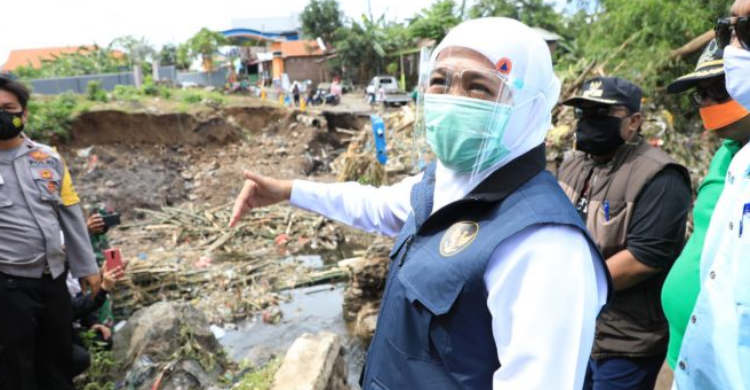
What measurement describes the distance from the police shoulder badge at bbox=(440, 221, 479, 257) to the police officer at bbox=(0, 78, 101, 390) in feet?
9.34

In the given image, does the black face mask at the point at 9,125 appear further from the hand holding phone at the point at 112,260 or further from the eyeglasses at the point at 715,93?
the eyeglasses at the point at 715,93

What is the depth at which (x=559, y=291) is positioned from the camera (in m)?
0.97

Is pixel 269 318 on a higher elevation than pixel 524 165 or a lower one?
lower

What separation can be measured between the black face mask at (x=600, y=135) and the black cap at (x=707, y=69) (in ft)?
1.08

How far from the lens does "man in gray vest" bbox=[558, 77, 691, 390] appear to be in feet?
7.04

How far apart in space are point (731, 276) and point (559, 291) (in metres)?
0.59

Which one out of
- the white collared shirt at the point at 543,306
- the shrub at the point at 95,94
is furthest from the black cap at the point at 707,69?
the shrub at the point at 95,94

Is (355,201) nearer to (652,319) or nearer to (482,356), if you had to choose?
(482,356)

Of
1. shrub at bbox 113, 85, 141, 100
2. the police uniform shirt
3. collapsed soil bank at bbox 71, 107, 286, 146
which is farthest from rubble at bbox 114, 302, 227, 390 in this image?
shrub at bbox 113, 85, 141, 100

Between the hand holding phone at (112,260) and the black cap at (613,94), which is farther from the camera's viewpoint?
the hand holding phone at (112,260)

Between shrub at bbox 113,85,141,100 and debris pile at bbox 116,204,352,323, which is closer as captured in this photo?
debris pile at bbox 116,204,352,323

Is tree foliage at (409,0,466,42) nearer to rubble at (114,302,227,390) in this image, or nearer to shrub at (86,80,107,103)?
shrub at (86,80,107,103)

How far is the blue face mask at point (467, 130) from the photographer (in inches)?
48.0

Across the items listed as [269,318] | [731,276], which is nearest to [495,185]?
[731,276]
